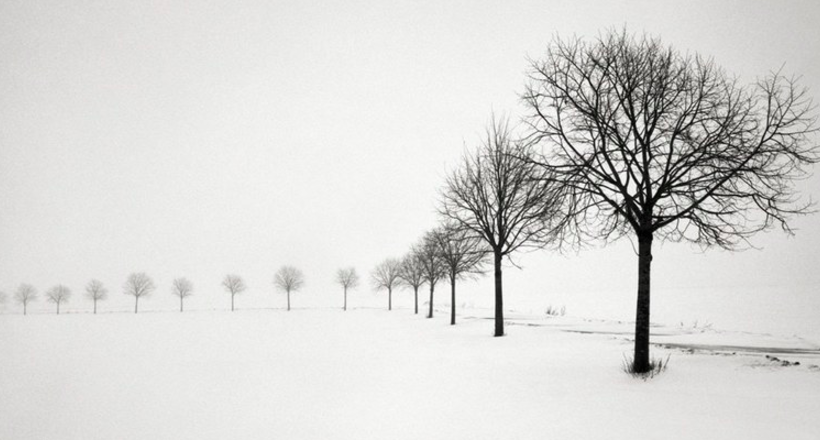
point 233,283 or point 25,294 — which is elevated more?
point 233,283

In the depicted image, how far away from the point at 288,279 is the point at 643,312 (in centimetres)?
6457

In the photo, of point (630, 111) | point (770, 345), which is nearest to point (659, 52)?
point (630, 111)

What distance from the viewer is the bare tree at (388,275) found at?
177ft

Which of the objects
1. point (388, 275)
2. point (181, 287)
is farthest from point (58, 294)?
point (388, 275)

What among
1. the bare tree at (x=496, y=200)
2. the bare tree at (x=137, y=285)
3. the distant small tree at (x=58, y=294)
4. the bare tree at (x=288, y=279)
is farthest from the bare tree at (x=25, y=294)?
the bare tree at (x=496, y=200)

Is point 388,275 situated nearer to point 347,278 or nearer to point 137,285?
point 347,278

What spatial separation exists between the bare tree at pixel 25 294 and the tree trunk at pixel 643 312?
334ft

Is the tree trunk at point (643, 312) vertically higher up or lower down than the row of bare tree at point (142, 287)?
higher up

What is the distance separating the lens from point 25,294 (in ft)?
235

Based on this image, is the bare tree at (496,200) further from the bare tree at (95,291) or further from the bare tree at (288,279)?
the bare tree at (95,291)

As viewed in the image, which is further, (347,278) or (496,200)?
(347,278)

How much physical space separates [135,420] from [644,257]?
12054mm

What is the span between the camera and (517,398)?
7242 mm

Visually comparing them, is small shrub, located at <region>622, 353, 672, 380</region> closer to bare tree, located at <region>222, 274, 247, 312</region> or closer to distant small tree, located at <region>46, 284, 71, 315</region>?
bare tree, located at <region>222, 274, 247, 312</region>
